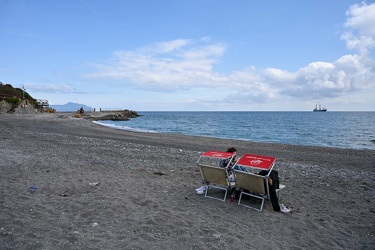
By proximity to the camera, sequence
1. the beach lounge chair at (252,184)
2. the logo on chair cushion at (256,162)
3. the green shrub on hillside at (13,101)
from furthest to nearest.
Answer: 1. the green shrub on hillside at (13,101)
2. the logo on chair cushion at (256,162)
3. the beach lounge chair at (252,184)

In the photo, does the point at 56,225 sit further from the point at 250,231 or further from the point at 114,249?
the point at 250,231

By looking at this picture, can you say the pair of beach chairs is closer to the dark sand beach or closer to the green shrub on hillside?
the dark sand beach

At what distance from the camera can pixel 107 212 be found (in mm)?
5477

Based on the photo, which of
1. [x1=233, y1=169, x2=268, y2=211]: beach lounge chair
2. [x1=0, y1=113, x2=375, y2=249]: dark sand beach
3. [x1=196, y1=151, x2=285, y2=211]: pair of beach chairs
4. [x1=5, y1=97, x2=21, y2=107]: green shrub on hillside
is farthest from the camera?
[x1=5, y1=97, x2=21, y2=107]: green shrub on hillside

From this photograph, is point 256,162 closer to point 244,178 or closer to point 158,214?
point 244,178

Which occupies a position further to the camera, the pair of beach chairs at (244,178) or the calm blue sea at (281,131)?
the calm blue sea at (281,131)

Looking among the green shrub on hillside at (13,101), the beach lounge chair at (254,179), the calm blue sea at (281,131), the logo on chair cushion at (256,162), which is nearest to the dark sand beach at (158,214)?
the beach lounge chair at (254,179)

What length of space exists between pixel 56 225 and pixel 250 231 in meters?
3.49

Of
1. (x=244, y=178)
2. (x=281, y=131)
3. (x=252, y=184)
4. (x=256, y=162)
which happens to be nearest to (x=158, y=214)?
(x=244, y=178)

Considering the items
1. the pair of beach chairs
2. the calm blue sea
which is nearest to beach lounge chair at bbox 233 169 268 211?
the pair of beach chairs

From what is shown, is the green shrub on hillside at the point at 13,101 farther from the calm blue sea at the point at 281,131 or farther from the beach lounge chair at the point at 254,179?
the beach lounge chair at the point at 254,179

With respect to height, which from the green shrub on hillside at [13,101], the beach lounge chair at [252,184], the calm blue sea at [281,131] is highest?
the green shrub on hillside at [13,101]

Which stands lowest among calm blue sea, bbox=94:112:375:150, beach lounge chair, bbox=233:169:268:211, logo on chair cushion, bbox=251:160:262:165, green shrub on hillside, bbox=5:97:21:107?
calm blue sea, bbox=94:112:375:150

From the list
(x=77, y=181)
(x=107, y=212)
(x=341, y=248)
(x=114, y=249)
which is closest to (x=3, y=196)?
(x=77, y=181)
